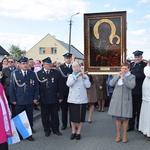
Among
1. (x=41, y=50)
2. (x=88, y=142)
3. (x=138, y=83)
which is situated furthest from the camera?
(x=41, y=50)

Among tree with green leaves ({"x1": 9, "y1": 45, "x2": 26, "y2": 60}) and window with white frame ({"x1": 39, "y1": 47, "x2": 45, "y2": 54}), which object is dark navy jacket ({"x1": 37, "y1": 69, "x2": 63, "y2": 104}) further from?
tree with green leaves ({"x1": 9, "y1": 45, "x2": 26, "y2": 60})

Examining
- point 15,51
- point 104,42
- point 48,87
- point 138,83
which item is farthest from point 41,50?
point 104,42

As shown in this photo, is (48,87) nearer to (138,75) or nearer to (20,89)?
(20,89)

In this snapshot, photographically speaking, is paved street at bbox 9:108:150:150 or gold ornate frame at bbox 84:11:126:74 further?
gold ornate frame at bbox 84:11:126:74

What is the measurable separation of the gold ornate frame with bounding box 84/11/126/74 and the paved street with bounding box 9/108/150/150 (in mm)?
1635

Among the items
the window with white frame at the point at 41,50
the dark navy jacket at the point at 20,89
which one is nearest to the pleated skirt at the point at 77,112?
the dark navy jacket at the point at 20,89

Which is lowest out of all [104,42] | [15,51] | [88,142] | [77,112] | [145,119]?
[88,142]

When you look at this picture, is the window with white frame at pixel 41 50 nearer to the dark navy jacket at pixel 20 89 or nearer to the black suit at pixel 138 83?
the black suit at pixel 138 83

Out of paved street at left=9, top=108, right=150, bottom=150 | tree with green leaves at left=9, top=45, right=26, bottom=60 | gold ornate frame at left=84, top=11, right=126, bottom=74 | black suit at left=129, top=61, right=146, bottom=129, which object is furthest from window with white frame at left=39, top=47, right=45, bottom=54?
gold ornate frame at left=84, top=11, right=126, bottom=74

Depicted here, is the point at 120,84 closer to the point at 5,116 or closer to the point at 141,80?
the point at 141,80

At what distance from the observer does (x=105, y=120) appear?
8.20 metres

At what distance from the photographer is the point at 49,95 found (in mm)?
6422

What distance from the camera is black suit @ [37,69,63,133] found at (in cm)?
644

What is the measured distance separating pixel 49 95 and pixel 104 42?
190 centimetres
